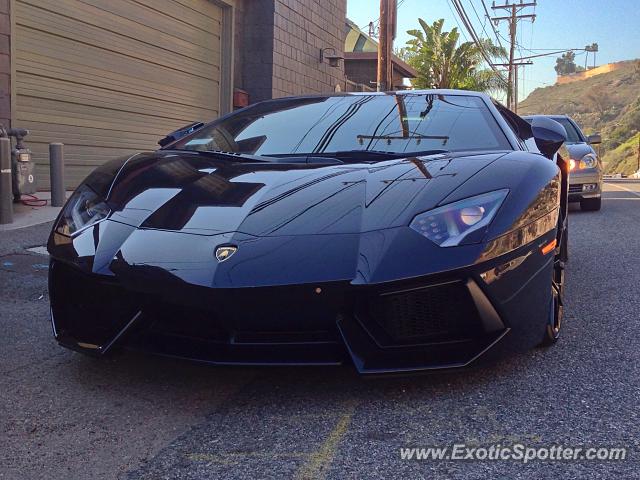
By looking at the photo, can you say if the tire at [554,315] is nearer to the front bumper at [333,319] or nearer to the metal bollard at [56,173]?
the front bumper at [333,319]

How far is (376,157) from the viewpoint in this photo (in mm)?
2830

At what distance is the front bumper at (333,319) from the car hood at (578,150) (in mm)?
7415

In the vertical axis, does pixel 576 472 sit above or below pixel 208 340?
below

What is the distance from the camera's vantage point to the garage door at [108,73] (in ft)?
23.8

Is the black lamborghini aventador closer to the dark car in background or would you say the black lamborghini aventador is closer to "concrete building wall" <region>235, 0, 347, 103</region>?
the dark car in background

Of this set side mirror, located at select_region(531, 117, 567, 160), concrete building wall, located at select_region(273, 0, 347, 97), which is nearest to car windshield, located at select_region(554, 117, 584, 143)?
concrete building wall, located at select_region(273, 0, 347, 97)

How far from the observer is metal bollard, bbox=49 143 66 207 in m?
6.48

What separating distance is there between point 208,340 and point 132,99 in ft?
24.4

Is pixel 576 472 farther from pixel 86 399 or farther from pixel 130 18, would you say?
pixel 130 18

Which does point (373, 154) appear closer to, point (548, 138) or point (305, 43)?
point (548, 138)

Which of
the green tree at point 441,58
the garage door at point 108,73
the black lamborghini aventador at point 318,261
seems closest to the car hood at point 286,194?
the black lamborghini aventador at point 318,261

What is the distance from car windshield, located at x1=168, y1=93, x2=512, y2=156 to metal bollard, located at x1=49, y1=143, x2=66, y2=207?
338cm

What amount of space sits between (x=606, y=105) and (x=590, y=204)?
364 feet

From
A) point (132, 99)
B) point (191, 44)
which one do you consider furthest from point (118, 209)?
point (191, 44)
